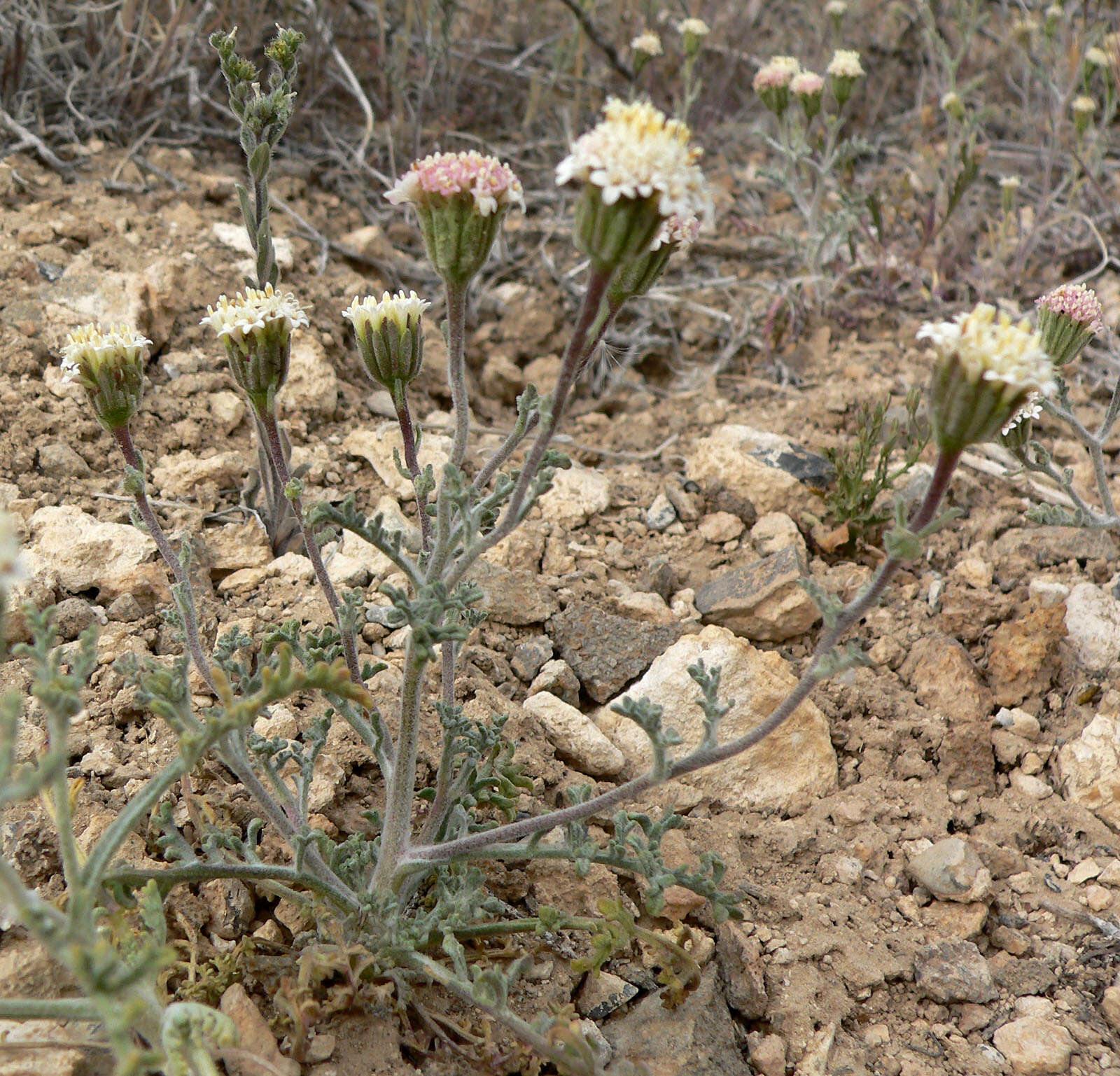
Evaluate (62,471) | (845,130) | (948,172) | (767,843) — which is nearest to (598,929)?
(767,843)

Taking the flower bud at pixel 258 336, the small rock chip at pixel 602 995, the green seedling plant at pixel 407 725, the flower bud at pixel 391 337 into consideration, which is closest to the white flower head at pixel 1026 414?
the green seedling plant at pixel 407 725

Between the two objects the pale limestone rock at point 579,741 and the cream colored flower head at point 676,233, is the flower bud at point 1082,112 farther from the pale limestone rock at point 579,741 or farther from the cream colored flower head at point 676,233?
the pale limestone rock at point 579,741

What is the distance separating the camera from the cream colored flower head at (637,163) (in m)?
1.60

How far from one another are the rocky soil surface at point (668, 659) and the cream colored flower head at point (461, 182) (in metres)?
0.92

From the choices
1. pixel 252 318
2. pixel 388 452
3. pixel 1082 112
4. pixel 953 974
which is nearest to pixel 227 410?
pixel 388 452

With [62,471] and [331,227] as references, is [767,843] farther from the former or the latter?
[331,227]

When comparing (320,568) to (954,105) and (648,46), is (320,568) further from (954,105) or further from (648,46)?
(954,105)

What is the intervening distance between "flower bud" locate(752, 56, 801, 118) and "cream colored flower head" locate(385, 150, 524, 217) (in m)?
3.11

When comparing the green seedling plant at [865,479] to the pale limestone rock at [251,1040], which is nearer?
the pale limestone rock at [251,1040]

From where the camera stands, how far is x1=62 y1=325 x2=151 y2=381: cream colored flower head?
214 centimetres

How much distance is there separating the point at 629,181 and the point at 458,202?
48 cm

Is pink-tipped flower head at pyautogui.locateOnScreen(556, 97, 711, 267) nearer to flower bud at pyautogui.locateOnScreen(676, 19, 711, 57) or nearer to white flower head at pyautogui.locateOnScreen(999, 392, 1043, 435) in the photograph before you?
white flower head at pyautogui.locateOnScreen(999, 392, 1043, 435)

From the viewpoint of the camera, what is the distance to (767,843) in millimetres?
2553

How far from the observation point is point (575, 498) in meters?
3.46
